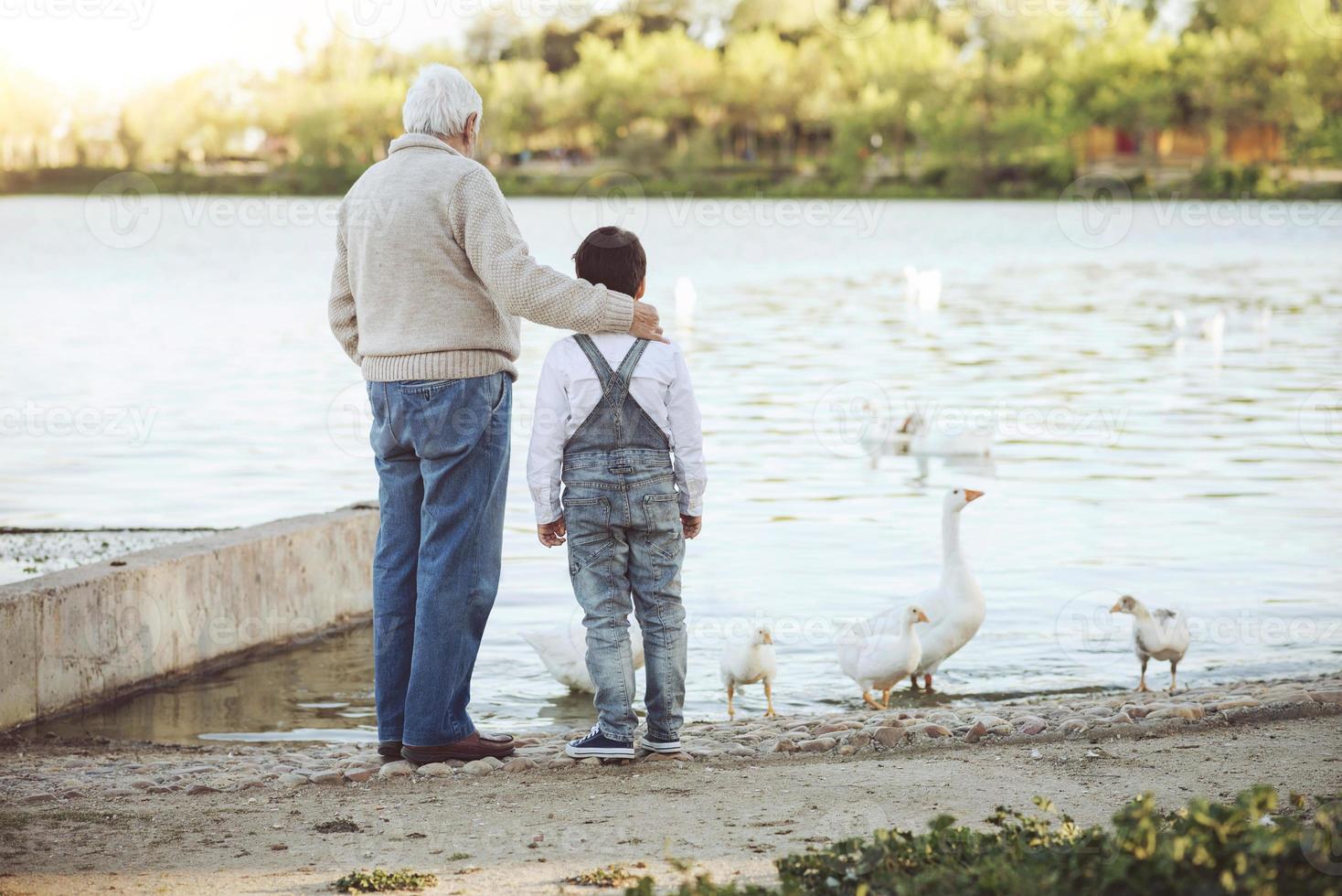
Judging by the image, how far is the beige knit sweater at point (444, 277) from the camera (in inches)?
205

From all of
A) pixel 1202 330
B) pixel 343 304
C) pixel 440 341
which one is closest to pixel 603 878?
pixel 440 341

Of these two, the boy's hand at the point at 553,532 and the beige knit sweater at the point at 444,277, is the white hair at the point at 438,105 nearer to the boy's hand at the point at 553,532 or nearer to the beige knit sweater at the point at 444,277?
the beige knit sweater at the point at 444,277

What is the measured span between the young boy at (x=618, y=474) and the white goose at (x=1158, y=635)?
323 centimetres

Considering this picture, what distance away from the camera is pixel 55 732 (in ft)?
22.3

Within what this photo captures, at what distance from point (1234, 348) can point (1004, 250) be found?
32665mm

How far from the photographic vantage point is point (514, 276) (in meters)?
5.18

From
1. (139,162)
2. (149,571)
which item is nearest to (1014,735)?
(149,571)

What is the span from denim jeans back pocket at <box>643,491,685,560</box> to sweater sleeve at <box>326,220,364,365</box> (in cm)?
113

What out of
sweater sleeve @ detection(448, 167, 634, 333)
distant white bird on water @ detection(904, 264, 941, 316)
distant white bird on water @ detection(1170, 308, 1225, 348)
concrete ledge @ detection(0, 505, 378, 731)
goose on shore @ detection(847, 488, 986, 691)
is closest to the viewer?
sweater sleeve @ detection(448, 167, 634, 333)

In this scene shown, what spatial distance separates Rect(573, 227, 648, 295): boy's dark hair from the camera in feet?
17.8

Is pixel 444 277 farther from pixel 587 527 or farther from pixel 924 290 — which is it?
pixel 924 290

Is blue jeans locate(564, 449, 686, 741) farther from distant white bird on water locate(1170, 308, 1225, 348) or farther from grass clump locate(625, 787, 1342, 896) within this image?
distant white bird on water locate(1170, 308, 1225, 348)

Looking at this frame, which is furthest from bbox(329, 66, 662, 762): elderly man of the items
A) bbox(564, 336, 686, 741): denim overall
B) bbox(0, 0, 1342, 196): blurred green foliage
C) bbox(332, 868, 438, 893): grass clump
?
bbox(0, 0, 1342, 196): blurred green foliage

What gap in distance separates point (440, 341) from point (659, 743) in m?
1.65
